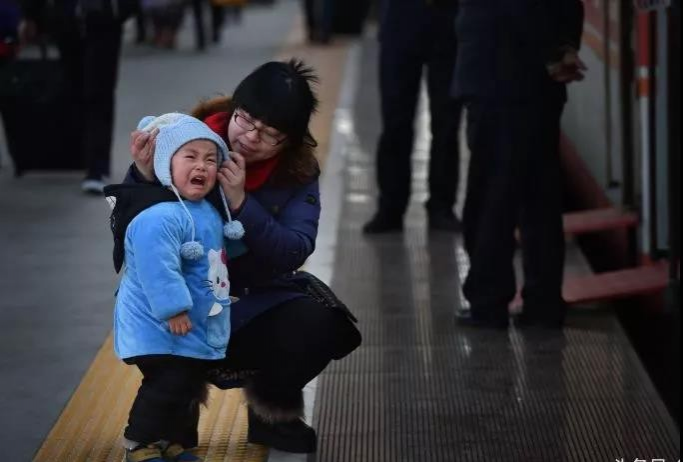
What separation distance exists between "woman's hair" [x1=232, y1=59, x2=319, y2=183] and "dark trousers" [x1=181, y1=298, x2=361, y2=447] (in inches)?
14.9

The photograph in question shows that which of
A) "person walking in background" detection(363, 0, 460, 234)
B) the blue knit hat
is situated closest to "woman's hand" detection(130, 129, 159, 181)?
the blue knit hat

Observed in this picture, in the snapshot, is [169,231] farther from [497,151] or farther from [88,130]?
[88,130]

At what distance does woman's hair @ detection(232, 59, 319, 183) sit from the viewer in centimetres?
433

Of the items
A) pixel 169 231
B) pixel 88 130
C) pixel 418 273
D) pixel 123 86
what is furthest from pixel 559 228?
pixel 123 86

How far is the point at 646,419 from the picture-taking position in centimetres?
508

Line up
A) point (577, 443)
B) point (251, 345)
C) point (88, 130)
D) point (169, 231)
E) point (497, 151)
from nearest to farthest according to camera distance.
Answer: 1. point (169, 231)
2. point (251, 345)
3. point (577, 443)
4. point (497, 151)
5. point (88, 130)

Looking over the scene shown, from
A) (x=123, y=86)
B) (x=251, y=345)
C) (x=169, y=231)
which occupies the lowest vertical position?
(x=123, y=86)

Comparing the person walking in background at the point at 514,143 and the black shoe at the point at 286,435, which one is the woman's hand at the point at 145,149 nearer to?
the black shoe at the point at 286,435

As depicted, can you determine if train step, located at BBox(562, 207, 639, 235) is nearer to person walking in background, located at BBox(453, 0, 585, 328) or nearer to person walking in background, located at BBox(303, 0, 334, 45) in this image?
person walking in background, located at BBox(453, 0, 585, 328)

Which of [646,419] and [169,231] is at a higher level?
[169,231]

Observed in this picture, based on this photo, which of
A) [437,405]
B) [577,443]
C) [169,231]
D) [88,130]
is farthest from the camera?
[88,130]

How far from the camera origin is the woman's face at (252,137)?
4355mm

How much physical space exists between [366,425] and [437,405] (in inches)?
12.9

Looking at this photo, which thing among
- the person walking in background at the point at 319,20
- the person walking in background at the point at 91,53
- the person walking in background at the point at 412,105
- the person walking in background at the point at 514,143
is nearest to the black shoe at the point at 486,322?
the person walking in background at the point at 514,143
